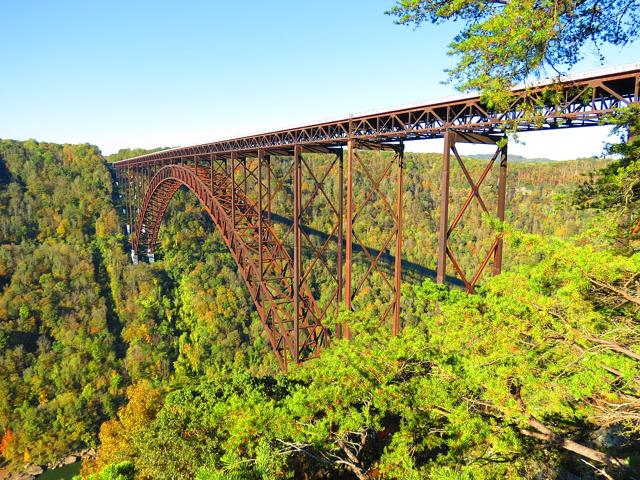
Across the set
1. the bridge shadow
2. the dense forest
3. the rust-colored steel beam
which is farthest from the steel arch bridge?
the bridge shadow

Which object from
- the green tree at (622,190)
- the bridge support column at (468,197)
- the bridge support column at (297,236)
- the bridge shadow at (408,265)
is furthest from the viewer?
the bridge shadow at (408,265)

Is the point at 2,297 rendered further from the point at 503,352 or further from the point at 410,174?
the point at 410,174

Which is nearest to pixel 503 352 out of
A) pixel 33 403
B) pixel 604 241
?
pixel 604 241

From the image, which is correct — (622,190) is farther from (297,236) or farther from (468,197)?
(297,236)

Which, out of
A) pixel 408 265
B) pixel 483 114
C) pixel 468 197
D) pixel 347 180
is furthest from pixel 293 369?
pixel 408 265

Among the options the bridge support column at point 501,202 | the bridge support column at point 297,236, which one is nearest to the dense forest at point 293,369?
the bridge support column at point 501,202

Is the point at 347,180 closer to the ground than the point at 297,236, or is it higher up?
higher up

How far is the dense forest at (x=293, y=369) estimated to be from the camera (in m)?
5.54

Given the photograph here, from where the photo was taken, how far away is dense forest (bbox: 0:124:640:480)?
5535 millimetres

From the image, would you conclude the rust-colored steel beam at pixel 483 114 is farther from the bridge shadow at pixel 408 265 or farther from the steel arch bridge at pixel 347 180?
the bridge shadow at pixel 408 265

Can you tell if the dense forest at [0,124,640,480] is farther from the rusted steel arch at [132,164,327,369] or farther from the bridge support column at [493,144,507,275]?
the rusted steel arch at [132,164,327,369]

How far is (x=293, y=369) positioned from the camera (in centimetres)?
1385

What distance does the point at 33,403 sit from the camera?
33.1 metres

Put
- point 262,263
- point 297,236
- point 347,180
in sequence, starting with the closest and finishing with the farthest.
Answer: point 347,180
point 297,236
point 262,263
